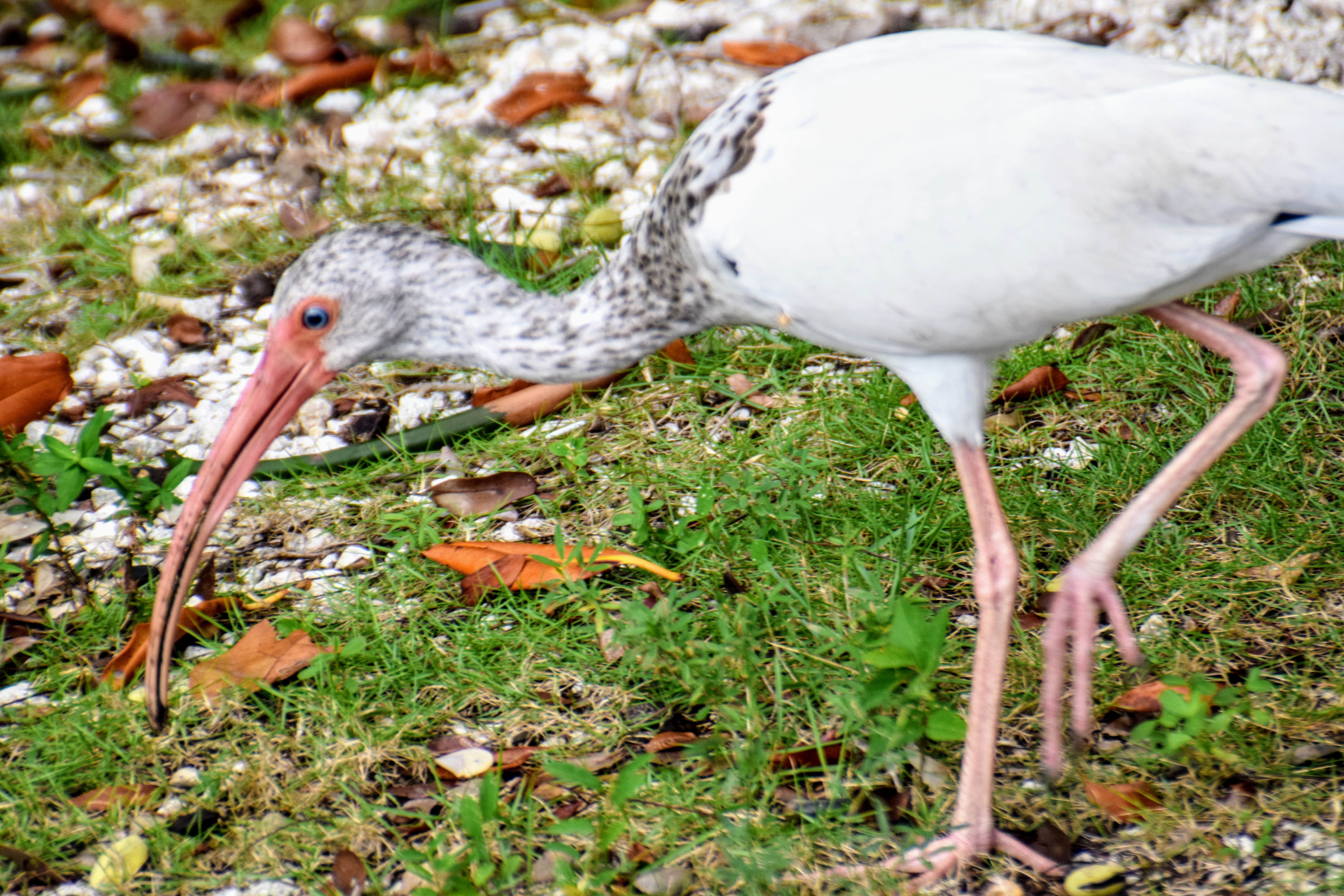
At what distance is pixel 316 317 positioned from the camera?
285cm

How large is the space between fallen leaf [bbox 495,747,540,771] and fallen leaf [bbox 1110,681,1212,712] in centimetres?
123

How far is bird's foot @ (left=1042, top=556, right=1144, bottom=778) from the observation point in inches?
93.1

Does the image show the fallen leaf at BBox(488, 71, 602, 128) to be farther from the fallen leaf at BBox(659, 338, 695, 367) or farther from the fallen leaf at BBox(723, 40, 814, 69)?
the fallen leaf at BBox(659, 338, 695, 367)

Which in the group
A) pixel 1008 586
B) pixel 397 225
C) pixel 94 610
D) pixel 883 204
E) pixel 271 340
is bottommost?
pixel 94 610

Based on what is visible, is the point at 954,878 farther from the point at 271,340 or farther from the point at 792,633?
the point at 271,340

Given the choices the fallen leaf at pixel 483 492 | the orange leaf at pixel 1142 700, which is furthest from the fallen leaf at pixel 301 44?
the orange leaf at pixel 1142 700

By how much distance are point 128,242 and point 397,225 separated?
2.11 m

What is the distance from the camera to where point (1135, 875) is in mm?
2238

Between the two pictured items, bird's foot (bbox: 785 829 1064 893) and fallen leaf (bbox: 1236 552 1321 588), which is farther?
fallen leaf (bbox: 1236 552 1321 588)

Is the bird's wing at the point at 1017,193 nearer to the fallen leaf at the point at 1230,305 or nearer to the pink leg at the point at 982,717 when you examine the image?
the pink leg at the point at 982,717

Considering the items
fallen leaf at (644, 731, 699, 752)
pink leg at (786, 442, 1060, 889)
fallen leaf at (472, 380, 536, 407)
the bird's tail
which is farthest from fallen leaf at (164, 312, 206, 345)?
the bird's tail

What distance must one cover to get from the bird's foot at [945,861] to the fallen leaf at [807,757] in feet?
0.82

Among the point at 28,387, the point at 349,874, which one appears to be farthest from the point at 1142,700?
the point at 28,387

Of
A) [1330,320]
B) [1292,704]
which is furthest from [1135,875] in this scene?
[1330,320]
